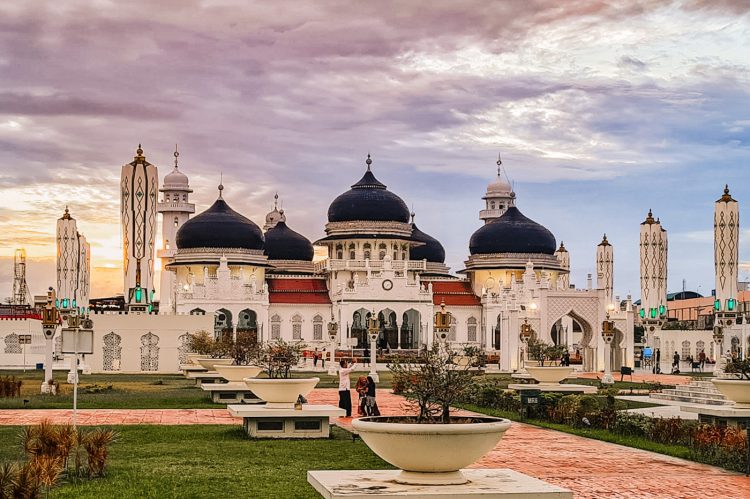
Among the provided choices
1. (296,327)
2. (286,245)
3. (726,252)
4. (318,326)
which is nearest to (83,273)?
(296,327)

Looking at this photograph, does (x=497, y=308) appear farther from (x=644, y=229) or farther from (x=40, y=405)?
(x=40, y=405)

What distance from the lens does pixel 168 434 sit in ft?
60.7

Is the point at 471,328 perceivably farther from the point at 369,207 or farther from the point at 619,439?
the point at 619,439

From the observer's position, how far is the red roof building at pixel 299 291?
227ft

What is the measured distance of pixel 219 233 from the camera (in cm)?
7125

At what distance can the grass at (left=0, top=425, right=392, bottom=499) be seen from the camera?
12.2 meters

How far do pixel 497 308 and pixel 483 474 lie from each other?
60248 millimetres

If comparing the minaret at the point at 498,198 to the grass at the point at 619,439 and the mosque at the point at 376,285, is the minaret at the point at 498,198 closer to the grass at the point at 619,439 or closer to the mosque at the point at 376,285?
the mosque at the point at 376,285

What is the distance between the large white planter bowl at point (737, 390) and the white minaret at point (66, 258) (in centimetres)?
4210

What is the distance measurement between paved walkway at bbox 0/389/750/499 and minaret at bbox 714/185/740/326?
23.2 m

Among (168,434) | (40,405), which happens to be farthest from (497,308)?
(168,434)

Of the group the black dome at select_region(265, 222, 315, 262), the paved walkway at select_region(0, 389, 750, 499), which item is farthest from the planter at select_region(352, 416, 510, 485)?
the black dome at select_region(265, 222, 315, 262)

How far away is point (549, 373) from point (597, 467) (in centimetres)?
1464

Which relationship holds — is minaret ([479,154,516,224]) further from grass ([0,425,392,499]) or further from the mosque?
grass ([0,425,392,499])
